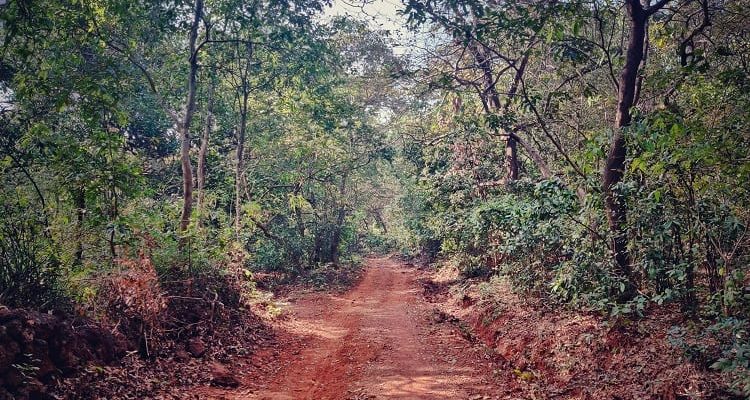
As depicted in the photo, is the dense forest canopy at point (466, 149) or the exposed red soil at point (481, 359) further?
the dense forest canopy at point (466, 149)

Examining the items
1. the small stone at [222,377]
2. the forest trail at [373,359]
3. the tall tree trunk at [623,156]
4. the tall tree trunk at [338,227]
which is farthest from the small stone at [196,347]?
the tall tree trunk at [338,227]

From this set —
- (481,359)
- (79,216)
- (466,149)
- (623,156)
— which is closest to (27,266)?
(79,216)

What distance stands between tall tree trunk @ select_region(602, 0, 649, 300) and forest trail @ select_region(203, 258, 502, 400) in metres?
2.65

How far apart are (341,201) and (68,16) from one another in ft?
44.3

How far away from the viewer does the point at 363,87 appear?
802 inches

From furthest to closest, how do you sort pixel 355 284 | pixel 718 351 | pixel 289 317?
pixel 355 284
pixel 289 317
pixel 718 351

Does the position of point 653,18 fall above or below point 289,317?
above

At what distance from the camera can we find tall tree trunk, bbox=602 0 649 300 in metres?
7.21

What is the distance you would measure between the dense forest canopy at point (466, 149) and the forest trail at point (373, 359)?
1.89 metres

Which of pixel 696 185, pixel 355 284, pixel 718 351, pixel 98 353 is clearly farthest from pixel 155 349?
pixel 355 284

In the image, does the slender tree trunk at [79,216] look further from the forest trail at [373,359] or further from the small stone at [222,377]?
the forest trail at [373,359]

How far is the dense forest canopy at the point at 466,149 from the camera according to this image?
19.6 feet

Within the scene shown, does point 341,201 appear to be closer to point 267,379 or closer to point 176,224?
point 176,224

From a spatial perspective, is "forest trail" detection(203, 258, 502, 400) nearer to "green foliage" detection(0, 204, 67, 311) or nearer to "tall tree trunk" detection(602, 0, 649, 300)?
"green foliage" detection(0, 204, 67, 311)
